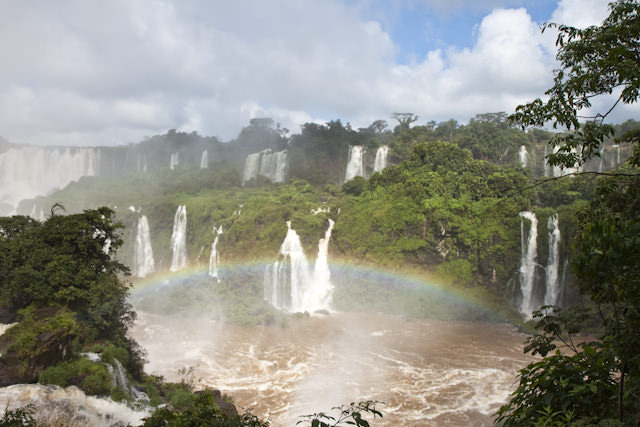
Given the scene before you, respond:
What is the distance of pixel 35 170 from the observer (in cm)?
6062

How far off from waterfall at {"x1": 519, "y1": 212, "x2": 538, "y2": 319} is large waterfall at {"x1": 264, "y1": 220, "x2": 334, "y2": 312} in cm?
1235

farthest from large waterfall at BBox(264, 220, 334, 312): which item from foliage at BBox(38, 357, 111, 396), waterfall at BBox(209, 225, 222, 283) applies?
foliage at BBox(38, 357, 111, 396)

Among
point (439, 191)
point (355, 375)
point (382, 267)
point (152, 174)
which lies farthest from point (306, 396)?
point (152, 174)

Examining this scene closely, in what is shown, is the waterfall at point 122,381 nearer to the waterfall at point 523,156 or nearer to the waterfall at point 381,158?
the waterfall at point 381,158

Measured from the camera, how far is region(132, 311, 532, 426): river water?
14.9 meters

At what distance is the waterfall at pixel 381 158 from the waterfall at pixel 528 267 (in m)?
17.5

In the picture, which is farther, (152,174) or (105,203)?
(152,174)

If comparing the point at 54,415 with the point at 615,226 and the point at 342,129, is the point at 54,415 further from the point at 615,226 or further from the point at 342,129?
the point at 342,129

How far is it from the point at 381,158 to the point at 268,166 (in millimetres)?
15845

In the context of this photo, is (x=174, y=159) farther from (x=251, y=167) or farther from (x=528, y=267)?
(x=528, y=267)

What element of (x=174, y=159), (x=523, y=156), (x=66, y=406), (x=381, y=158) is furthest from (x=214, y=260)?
(x=174, y=159)

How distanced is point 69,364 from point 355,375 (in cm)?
1083

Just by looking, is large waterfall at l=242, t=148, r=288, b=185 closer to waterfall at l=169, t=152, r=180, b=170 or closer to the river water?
waterfall at l=169, t=152, r=180, b=170

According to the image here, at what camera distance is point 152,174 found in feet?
193
